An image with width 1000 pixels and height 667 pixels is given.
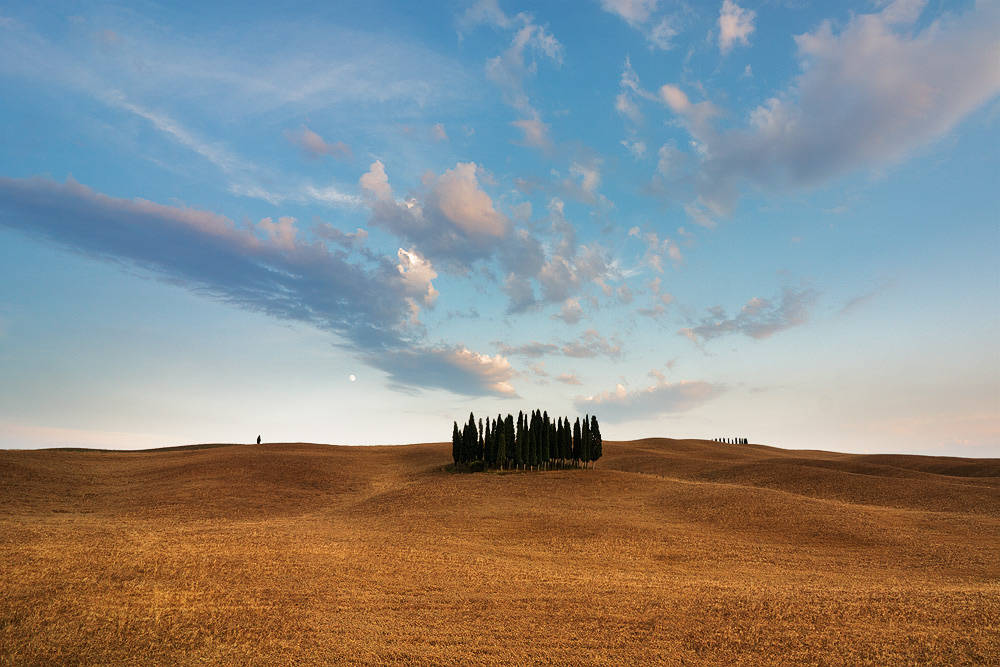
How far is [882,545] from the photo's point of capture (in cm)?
3638

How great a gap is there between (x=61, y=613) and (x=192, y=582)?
513 centimetres

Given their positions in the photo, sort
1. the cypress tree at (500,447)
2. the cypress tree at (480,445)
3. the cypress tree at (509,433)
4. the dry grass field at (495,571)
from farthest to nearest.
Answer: the cypress tree at (480,445), the cypress tree at (509,433), the cypress tree at (500,447), the dry grass field at (495,571)

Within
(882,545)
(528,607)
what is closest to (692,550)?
(882,545)

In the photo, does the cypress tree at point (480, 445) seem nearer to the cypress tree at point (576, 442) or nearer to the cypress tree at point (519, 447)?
the cypress tree at point (519, 447)

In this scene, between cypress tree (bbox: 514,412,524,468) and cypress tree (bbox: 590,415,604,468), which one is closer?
cypress tree (bbox: 514,412,524,468)

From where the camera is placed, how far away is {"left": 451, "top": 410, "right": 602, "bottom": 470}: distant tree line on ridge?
72.3 m

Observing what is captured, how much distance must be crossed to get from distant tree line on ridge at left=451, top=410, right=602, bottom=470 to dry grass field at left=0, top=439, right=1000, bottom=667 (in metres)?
11.2

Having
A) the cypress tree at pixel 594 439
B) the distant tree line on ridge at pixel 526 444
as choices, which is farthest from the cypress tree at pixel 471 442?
the cypress tree at pixel 594 439

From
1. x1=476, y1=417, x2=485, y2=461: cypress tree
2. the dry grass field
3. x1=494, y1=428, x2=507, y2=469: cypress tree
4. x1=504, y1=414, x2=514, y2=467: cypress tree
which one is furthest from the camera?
x1=476, y1=417, x2=485, y2=461: cypress tree

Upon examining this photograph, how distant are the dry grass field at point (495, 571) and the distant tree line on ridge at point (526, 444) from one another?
11207 mm

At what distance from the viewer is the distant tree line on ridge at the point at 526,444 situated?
7231 centimetres

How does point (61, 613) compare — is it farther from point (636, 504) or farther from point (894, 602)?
point (636, 504)

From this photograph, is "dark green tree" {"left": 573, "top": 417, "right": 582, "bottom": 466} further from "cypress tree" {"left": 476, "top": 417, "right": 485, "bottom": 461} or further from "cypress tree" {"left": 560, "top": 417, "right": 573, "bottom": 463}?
"cypress tree" {"left": 476, "top": 417, "right": 485, "bottom": 461}

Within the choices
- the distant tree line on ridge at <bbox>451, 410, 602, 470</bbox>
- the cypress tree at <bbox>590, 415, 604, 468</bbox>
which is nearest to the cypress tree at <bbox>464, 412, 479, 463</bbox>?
the distant tree line on ridge at <bbox>451, 410, 602, 470</bbox>
